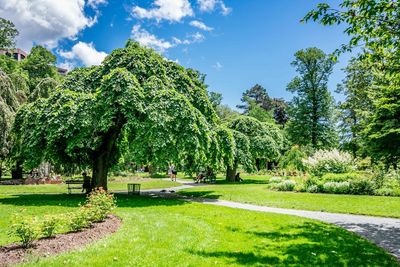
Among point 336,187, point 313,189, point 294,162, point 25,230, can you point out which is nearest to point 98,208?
point 25,230

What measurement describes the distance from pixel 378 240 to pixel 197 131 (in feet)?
27.8

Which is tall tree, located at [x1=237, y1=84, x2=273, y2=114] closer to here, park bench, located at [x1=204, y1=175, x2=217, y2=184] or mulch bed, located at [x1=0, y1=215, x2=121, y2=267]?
park bench, located at [x1=204, y1=175, x2=217, y2=184]

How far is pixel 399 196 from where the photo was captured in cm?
1470

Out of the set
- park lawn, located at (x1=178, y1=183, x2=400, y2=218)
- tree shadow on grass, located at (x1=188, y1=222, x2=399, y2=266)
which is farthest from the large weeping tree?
tree shadow on grass, located at (x1=188, y1=222, x2=399, y2=266)

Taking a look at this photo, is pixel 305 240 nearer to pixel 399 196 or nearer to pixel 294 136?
pixel 399 196

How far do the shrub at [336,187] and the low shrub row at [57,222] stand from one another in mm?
12388

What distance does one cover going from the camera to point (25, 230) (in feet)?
19.7

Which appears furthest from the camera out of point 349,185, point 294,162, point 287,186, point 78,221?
point 294,162

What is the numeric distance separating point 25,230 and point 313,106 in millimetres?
40038

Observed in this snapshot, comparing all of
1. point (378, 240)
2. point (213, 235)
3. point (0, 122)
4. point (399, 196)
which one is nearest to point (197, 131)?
point (213, 235)

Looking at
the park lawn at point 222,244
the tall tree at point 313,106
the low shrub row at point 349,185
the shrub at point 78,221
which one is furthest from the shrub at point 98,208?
the tall tree at point 313,106

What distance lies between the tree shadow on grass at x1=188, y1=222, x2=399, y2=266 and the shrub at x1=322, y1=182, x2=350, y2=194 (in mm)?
8902

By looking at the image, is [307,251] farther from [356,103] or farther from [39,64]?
[39,64]

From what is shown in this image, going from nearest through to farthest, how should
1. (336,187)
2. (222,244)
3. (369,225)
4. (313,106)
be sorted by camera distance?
(222,244)
(369,225)
(336,187)
(313,106)
